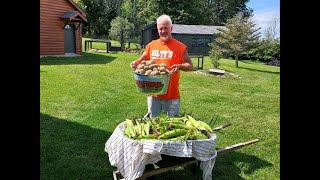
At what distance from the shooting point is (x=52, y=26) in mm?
22250

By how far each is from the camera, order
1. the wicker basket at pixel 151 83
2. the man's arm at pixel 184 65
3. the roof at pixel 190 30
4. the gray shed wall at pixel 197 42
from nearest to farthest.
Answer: the wicker basket at pixel 151 83
the man's arm at pixel 184 65
the roof at pixel 190 30
the gray shed wall at pixel 197 42

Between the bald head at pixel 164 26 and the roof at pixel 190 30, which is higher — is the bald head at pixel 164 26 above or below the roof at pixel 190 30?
below

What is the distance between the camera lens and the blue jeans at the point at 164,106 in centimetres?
464

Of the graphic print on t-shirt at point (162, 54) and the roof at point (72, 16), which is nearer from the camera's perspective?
the graphic print on t-shirt at point (162, 54)

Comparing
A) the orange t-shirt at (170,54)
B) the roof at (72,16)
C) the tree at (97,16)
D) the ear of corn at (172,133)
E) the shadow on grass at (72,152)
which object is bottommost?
the shadow on grass at (72,152)

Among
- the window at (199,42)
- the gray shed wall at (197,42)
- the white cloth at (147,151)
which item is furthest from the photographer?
the window at (199,42)

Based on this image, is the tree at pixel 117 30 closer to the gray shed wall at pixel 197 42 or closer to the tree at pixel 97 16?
the tree at pixel 97 16

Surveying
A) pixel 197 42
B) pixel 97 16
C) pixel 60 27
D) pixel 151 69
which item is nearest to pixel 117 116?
pixel 151 69

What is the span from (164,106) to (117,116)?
3.77 meters

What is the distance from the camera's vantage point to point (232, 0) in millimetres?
62281

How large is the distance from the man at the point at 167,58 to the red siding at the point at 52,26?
716 inches

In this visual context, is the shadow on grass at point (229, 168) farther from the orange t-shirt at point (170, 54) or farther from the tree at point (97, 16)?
the tree at point (97, 16)

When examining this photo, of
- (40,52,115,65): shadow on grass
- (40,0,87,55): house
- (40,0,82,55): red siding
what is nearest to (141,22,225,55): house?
(40,0,87,55): house

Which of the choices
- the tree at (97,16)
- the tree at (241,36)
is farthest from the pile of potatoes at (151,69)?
the tree at (97,16)
